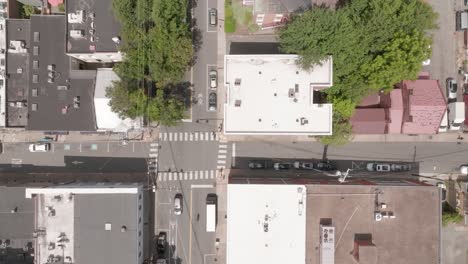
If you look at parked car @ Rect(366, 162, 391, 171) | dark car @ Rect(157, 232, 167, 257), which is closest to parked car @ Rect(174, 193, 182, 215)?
dark car @ Rect(157, 232, 167, 257)

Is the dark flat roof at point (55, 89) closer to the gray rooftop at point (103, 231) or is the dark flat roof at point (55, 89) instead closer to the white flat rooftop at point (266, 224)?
the gray rooftop at point (103, 231)

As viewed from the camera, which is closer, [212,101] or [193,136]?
[212,101]

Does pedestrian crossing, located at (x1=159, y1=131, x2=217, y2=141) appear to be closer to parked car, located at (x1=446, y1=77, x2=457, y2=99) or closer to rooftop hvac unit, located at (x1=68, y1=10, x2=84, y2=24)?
rooftop hvac unit, located at (x1=68, y1=10, x2=84, y2=24)

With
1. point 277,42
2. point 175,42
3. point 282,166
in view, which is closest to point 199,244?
point 282,166

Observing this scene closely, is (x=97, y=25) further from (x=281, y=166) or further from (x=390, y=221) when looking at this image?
(x=390, y=221)

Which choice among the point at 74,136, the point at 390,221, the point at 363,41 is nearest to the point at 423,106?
the point at 363,41

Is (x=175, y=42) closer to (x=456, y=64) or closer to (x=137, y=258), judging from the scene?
(x=137, y=258)
